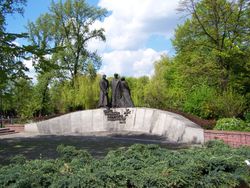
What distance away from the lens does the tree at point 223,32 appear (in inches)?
813

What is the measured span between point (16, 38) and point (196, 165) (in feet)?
23.6

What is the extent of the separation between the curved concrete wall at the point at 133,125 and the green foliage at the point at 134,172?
9.56 metres

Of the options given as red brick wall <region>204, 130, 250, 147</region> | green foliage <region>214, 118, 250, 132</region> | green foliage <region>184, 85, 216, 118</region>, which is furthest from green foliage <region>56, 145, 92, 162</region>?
green foliage <region>184, 85, 216, 118</region>

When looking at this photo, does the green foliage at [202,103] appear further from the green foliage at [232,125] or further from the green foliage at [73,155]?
the green foliage at [73,155]

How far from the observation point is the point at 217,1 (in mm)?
20250

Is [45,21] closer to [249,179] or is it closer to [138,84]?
[138,84]

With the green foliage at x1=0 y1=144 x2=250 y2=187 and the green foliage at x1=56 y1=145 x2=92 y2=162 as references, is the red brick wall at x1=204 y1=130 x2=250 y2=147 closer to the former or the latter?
the green foliage at x1=0 y1=144 x2=250 y2=187

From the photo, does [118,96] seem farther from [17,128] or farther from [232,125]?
[232,125]

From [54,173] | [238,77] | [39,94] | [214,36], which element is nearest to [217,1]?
[214,36]

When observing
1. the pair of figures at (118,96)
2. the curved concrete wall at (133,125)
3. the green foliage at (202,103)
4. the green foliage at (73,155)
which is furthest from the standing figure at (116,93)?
the green foliage at (73,155)

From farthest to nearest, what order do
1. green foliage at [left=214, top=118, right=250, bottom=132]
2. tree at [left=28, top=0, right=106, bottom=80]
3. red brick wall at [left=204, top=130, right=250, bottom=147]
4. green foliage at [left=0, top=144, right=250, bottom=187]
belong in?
tree at [left=28, top=0, right=106, bottom=80] < green foliage at [left=214, top=118, right=250, bottom=132] < red brick wall at [left=204, top=130, right=250, bottom=147] < green foliage at [left=0, top=144, right=250, bottom=187]

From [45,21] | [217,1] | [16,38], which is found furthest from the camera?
[45,21]

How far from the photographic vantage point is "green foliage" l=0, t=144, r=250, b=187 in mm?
3910

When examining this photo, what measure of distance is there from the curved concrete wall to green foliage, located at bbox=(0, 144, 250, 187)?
956 centimetres
